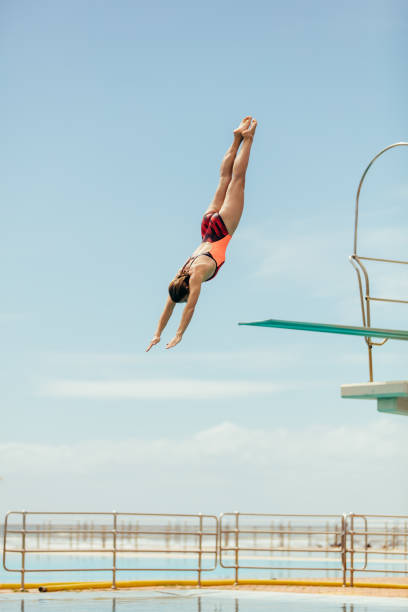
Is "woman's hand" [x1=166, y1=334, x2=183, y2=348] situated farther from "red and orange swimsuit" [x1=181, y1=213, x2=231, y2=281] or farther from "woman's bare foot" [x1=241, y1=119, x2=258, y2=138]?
"woman's bare foot" [x1=241, y1=119, x2=258, y2=138]

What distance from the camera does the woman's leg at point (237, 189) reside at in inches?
319

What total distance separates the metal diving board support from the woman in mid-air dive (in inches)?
75.7

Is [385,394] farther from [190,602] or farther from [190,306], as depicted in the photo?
[190,602]

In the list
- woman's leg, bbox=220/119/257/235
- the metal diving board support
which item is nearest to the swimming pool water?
woman's leg, bbox=220/119/257/235

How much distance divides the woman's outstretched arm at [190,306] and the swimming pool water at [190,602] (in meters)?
5.16

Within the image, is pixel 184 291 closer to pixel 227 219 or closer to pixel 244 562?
pixel 227 219

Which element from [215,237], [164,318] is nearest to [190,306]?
[164,318]

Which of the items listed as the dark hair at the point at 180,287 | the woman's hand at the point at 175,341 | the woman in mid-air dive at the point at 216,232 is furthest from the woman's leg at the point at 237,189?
the woman's hand at the point at 175,341

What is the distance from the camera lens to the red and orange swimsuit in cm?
779

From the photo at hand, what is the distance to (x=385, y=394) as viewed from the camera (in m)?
5.94

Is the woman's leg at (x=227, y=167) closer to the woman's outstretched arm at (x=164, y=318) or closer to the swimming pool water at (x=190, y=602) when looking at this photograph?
the woman's outstretched arm at (x=164, y=318)

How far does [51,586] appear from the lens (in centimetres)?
1403

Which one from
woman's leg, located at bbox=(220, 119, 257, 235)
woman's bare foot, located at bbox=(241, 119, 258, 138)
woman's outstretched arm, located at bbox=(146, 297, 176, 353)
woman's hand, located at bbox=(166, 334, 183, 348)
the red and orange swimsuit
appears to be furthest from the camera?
woman's bare foot, located at bbox=(241, 119, 258, 138)

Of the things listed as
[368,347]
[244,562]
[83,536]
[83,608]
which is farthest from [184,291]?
[83,536]
